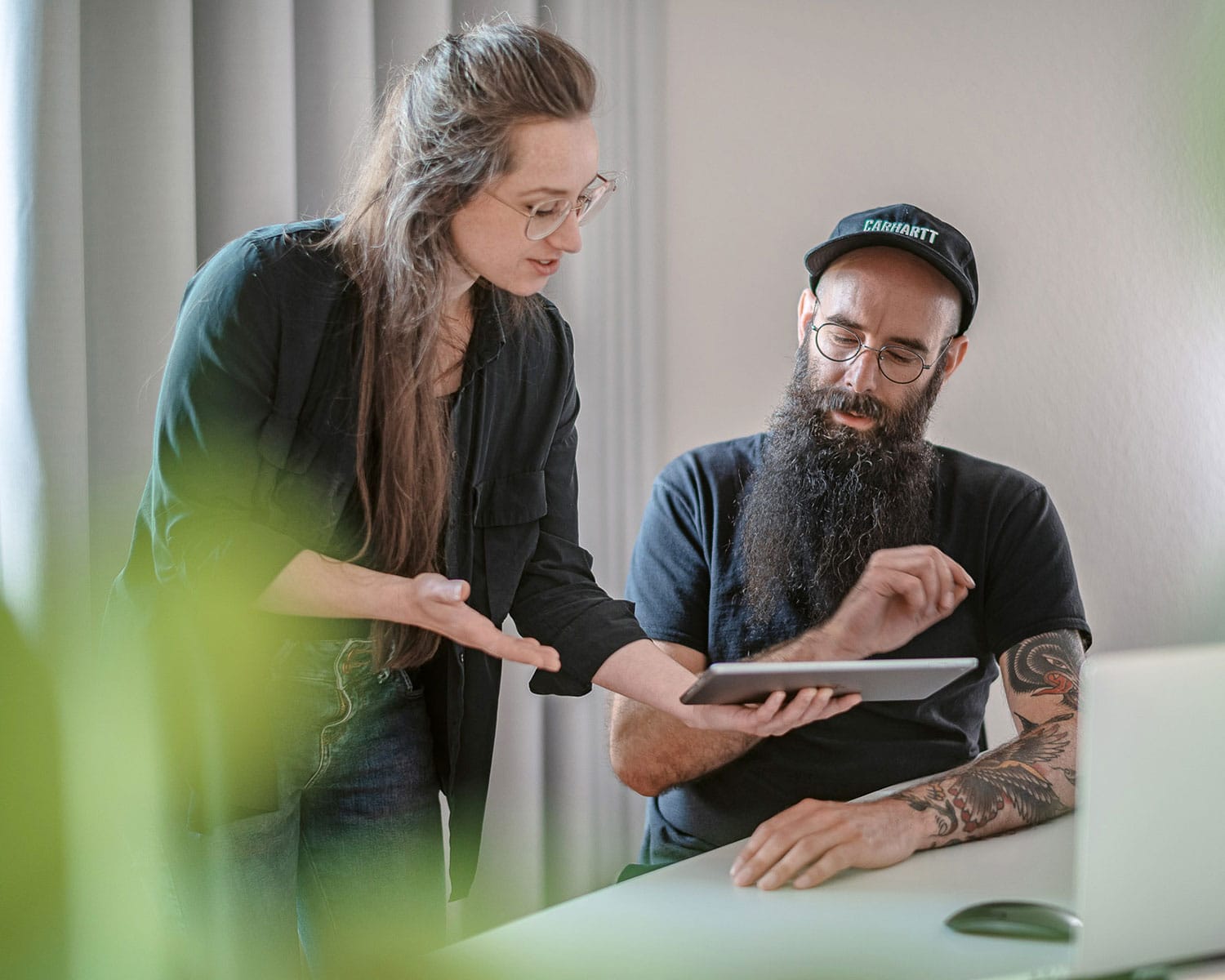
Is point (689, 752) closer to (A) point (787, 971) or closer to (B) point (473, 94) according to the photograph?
(A) point (787, 971)

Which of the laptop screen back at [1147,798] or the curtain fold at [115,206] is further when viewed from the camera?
the curtain fold at [115,206]

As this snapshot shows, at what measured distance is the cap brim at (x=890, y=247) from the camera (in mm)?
1542

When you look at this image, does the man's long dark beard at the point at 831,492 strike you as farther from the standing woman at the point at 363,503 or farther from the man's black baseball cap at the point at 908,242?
the standing woman at the point at 363,503

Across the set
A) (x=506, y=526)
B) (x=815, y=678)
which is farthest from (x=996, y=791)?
(x=506, y=526)

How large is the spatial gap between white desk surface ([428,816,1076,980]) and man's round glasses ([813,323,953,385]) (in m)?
0.72

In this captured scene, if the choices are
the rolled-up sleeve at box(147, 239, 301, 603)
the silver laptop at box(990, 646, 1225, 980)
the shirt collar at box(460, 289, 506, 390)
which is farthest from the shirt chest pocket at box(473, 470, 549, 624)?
the silver laptop at box(990, 646, 1225, 980)

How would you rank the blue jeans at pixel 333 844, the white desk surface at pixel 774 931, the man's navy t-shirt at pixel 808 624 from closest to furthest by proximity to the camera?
the white desk surface at pixel 774 931
the blue jeans at pixel 333 844
the man's navy t-shirt at pixel 808 624

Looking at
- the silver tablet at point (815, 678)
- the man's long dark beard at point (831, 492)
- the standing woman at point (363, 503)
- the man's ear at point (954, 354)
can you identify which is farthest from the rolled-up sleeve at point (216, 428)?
the man's ear at point (954, 354)

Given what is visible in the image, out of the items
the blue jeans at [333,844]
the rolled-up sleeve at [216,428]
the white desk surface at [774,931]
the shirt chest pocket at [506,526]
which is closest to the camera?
the white desk surface at [774,931]

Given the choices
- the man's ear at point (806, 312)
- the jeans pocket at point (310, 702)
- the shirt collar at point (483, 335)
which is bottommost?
the jeans pocket at point (310, 702)

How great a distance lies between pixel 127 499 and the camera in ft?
4.03

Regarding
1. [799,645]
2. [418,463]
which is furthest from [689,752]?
[418,463]

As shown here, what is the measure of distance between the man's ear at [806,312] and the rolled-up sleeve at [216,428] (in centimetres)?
77

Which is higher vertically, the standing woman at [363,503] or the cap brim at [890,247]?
the cap brim at [890,247]
